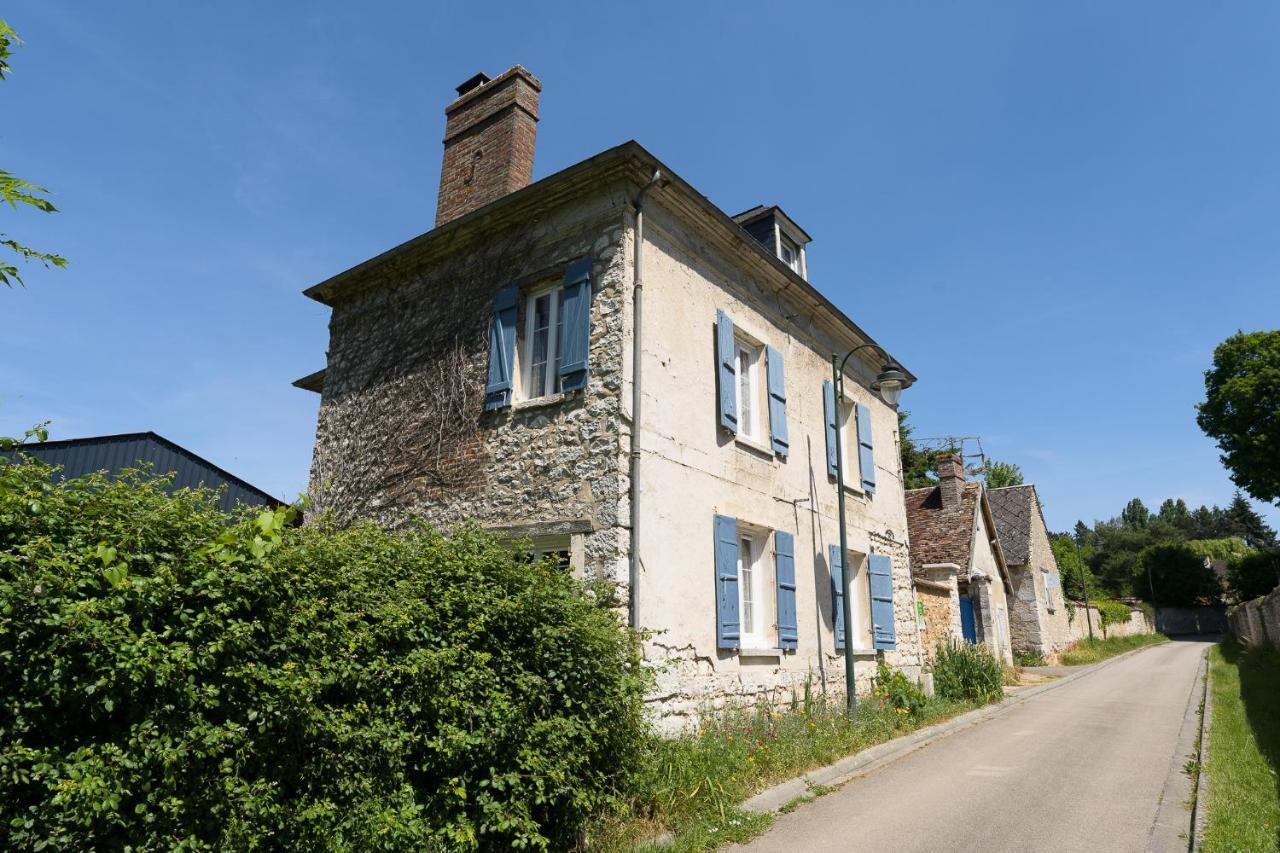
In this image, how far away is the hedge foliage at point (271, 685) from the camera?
298cm

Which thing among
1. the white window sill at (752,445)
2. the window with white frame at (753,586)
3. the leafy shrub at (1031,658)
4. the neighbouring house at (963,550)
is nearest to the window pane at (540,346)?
the white window sill at (752,445)

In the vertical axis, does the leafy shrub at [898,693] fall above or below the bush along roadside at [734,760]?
above

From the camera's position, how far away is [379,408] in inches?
388

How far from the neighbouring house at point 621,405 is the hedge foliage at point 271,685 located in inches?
85.8

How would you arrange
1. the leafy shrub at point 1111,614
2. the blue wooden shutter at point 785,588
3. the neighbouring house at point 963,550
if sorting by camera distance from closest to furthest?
the blue wooden shutter at point 785,588
the neighbouring house at point 963,550
the leafy shrub at point 1111,614

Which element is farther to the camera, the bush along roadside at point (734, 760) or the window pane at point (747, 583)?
the window pane at point (747, 583)

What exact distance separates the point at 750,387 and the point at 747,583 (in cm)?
252

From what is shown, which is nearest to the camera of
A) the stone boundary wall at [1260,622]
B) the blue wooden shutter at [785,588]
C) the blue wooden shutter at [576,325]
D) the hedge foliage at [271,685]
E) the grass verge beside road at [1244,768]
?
the hedge foliage at [271,685]

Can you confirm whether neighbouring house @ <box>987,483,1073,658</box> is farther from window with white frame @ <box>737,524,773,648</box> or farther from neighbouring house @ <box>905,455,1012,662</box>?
window with white frame @ <box>737,524,773,648</box>

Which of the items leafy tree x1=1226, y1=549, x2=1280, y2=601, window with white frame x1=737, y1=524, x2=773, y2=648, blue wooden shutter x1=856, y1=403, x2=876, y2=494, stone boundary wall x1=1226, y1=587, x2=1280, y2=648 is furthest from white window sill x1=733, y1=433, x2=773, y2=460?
leafy tree x1=1226, y1=549, x2=1280, y2=601

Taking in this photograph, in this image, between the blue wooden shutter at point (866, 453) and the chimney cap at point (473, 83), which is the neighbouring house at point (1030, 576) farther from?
the chimney cap at point (473, 83)

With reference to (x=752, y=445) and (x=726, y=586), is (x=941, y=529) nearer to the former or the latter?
(x=752, y=445)

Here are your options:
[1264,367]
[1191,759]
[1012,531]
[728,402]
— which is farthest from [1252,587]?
[728,402]

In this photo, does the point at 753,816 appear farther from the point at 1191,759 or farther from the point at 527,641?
the point at 1191,759
